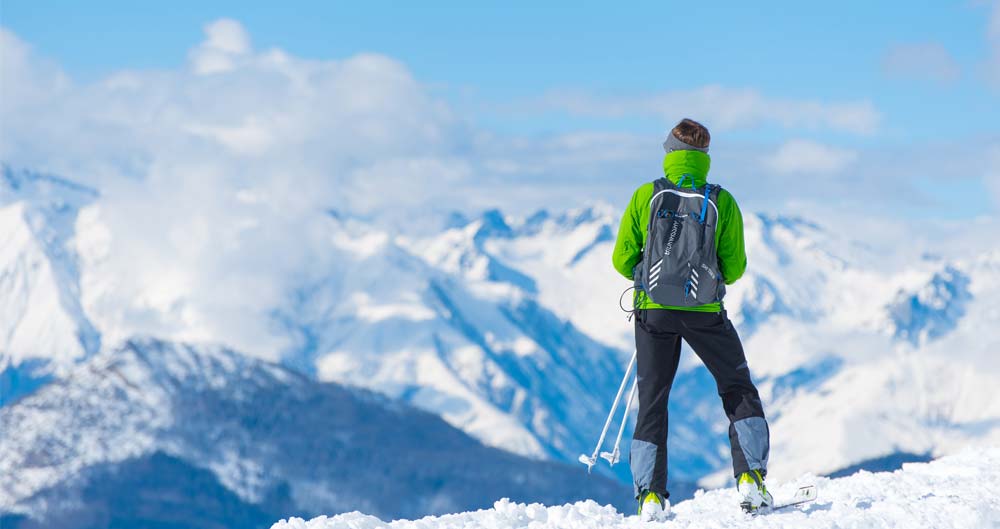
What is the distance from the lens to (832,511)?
54.5ft

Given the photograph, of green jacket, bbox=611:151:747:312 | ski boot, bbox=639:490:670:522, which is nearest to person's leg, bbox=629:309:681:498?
ski boot, bbox=639:490:670:522

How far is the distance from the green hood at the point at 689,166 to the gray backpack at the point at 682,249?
0.82ft

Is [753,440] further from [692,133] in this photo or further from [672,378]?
[692,133]

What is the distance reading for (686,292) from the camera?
1650 cm

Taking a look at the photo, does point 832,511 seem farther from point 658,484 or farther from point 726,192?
point 726,192

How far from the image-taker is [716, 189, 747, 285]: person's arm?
1670cm

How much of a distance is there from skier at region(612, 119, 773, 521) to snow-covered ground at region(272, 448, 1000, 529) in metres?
0.82

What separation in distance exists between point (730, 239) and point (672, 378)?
80.7 inches

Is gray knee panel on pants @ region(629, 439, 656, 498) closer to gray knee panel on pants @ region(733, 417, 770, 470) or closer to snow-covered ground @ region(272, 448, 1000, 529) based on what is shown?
snow-covered ground @ region(272, 448, 1000, 529)

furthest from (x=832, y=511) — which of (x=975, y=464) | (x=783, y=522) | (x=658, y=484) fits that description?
(x=975, y=464)

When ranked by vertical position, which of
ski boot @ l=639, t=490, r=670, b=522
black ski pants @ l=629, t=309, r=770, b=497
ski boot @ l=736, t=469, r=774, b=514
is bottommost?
ski boot @ l=639, t=490, r=670, b=522

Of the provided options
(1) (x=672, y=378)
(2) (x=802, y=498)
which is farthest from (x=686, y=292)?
(2) (x=802, y=498)

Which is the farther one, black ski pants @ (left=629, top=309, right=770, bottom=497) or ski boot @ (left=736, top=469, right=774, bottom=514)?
ski boot @ (left=736, top=469, right=774, bottom=514)

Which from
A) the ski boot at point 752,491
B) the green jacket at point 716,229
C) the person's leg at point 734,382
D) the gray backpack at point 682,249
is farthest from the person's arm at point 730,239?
the ski boot at point 752,491
